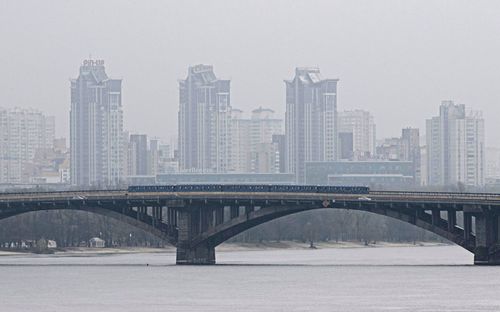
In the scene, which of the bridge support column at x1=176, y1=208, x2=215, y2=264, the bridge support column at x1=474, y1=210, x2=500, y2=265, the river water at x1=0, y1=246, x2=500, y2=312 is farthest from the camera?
the bridge support column at x1=176, y1=208, x2=215, y2=264

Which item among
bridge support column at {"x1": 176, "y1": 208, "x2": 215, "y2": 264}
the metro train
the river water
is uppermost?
the metro train

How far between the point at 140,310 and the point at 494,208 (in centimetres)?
4931

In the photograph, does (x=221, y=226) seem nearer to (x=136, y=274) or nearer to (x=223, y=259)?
(x=136, y=274)

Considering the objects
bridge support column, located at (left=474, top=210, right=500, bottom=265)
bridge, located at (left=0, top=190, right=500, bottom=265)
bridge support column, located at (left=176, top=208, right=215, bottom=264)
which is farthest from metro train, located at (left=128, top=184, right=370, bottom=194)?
bridge support column, located at (left=474, top=210, right=500, bottom=265)

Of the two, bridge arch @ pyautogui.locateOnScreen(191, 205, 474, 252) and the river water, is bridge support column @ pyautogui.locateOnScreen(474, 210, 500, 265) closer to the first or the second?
the river water

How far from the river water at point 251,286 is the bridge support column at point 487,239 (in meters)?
1.41

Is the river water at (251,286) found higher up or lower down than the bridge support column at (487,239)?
lower down

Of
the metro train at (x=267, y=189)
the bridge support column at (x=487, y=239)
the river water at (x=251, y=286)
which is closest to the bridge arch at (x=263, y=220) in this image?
the metro train at (x=267, y=189)

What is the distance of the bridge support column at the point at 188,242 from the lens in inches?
6631

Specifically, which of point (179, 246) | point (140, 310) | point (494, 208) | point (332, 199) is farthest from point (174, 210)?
point (140, 310)

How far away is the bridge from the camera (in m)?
159

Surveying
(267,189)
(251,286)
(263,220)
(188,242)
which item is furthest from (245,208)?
(251,286)

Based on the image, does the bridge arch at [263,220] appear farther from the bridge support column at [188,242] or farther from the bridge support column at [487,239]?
the bridge support column at [487,239]

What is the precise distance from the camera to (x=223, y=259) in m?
195
